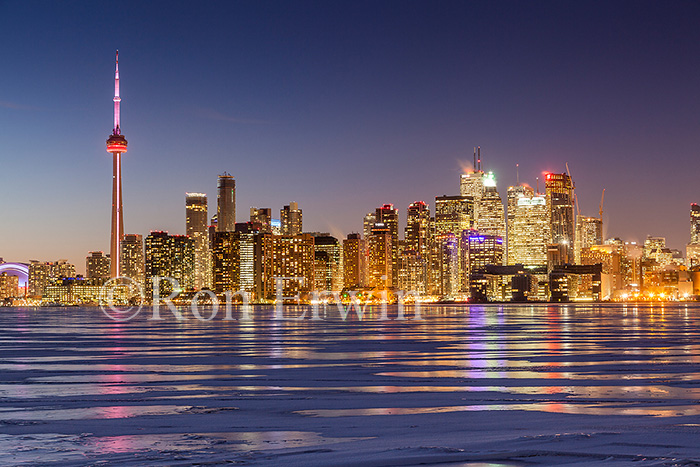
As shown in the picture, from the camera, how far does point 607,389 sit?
23578mm

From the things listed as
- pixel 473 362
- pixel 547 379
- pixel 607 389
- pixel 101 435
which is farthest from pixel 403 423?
pixel 473 362

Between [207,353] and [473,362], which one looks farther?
[207,353]

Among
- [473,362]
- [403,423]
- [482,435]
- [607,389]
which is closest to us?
[482,435]

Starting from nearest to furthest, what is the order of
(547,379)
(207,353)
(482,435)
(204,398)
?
(482,435)
(204,398)
(547,379)
(207,353)

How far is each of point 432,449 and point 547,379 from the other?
12.9 metres

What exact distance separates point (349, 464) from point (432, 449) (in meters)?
1.92

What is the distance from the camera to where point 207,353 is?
133 feet

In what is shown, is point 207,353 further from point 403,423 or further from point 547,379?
point 403,423

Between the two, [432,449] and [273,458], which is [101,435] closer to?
[273,458]

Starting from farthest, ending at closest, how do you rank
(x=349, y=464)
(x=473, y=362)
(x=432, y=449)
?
1. (x=473, y=362)
2. (x=432, y=449)
3. (x=349, y=464)

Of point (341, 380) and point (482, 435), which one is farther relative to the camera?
point (341, 380)

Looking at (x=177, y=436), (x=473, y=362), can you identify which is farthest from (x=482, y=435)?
(x=473, y=362)

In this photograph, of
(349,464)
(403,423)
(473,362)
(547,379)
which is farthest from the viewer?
(473,362)

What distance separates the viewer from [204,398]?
21984 mm
